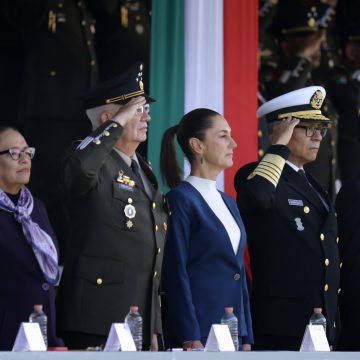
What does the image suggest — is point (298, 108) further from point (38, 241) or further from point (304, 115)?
point (38, 241)

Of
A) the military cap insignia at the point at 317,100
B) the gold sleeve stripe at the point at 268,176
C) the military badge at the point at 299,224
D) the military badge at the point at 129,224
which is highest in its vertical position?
the military cap insignia at the point at 317,100

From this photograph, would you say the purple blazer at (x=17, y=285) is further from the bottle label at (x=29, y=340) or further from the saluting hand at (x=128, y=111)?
the bottle label at (x=29, y=340)

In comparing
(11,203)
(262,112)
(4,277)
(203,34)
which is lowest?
(4,277)

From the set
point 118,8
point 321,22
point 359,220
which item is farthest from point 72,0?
point 359,220

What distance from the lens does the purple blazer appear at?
4266 mm

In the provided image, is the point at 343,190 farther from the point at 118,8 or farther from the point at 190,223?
the point at 118,8

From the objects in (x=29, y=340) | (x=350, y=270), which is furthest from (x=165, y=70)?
(x=29, y=340)

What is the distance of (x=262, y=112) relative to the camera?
5402 mm

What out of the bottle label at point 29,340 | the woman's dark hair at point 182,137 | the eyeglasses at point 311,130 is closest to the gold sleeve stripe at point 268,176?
the woman's dark hair at point 182,137

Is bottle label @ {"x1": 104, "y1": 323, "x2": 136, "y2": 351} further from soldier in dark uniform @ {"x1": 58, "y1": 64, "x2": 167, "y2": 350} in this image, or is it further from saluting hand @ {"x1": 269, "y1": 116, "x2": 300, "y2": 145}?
saluting hand @ {"x1": 269, "y1": 116, "x2": 300, "y2": 145}

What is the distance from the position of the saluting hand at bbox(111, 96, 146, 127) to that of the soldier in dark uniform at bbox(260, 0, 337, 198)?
2708 millimetres

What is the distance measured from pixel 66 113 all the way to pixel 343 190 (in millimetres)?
1858

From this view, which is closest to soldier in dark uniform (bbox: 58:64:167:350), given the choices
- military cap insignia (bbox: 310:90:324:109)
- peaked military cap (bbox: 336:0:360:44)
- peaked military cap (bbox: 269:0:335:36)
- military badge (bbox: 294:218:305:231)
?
military badge (bbox: 294:218:305:231)

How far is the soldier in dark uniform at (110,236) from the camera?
14.3 ft
